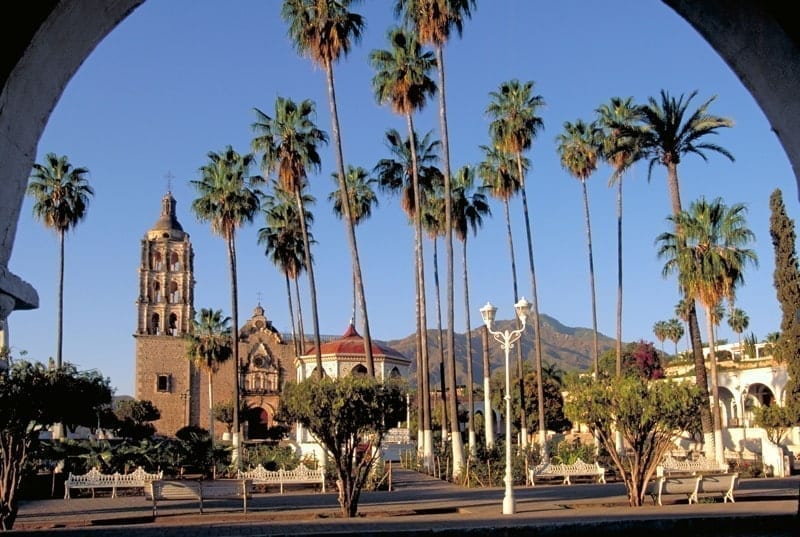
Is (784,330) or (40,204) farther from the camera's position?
(40,204)

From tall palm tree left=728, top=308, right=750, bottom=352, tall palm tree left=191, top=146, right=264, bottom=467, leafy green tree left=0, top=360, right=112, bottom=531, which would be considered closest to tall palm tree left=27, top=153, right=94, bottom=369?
tall palm tree left=191, top=146, right=264, bottom=467

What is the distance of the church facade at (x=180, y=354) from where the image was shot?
7012 centimetres

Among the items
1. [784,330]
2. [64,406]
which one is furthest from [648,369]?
[64,406]

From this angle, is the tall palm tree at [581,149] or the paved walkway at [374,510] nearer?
the paved walkway at [374,510]

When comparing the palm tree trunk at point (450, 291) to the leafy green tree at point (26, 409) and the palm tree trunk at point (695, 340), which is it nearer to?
the palm tree trunk at point (695, 340)

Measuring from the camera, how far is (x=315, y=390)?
16.0 m

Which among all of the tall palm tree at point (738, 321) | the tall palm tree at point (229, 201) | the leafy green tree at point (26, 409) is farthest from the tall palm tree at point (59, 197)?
the tall palm tree at point (738, 321)

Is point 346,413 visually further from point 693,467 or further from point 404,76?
point 404,76

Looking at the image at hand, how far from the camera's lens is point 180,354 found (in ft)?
234

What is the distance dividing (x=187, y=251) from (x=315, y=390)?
64.7 metres

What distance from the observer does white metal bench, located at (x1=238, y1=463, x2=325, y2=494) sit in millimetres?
22141

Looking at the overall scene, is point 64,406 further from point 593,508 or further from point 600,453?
point 600,453

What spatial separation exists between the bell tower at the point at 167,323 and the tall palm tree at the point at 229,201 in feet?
107

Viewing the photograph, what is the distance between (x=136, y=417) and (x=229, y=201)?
103ft
